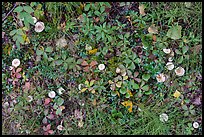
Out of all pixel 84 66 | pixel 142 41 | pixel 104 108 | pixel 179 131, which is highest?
pixel 142 41

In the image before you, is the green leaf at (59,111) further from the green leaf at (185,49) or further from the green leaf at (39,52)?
the green leaf at (185,49)

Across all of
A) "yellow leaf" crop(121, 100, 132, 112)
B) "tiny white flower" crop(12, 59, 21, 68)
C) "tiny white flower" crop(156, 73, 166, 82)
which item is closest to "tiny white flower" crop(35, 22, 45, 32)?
"tiny white flower" crop(12, 59, 21, 68)

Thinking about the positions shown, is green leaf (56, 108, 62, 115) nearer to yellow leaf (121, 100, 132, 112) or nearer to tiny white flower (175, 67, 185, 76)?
yellow leaf (121, 100, 132, 112)

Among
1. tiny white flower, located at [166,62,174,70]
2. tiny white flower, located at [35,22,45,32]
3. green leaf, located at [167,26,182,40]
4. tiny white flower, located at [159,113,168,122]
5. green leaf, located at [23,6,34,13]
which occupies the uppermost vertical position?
green leaf, located at [23,6,34,13]

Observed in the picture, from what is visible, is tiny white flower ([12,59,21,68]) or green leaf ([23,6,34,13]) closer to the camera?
green leaf ([23,6,34,13])

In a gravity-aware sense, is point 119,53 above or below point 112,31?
below

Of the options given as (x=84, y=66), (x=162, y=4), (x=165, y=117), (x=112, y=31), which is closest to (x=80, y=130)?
(x=84, y=66)

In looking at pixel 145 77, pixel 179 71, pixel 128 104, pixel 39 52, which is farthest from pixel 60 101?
pixel 179 71

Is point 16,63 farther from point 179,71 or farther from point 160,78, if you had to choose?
point 179,71

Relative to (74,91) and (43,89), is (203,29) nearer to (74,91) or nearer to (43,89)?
(74,91)
